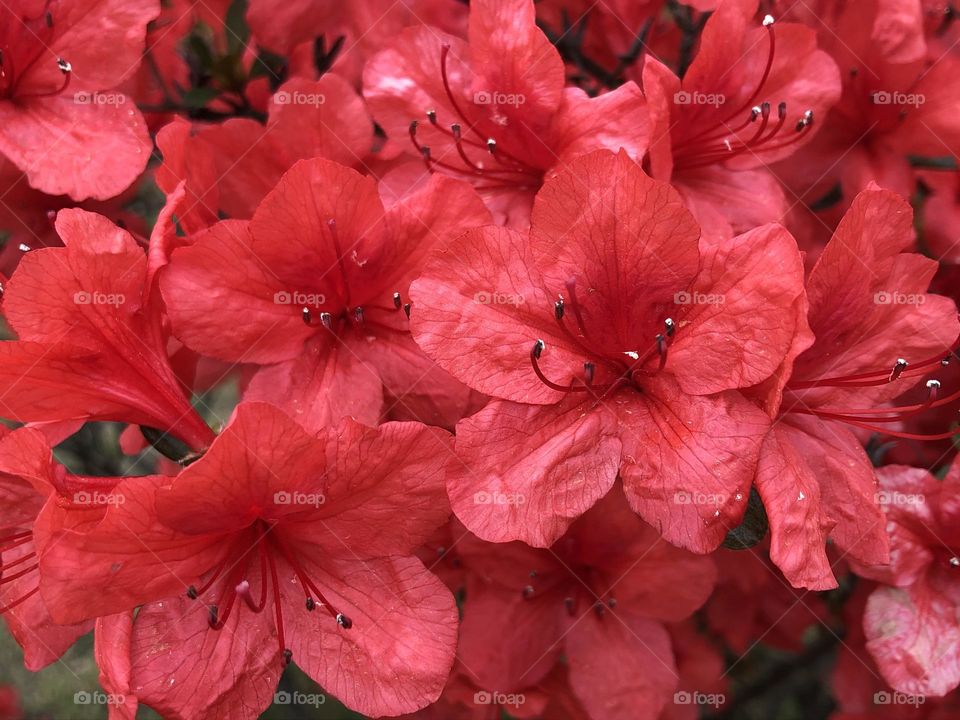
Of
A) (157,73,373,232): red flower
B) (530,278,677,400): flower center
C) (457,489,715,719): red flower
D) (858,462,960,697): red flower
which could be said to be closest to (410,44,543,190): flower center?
(157,73,373,232): red flower

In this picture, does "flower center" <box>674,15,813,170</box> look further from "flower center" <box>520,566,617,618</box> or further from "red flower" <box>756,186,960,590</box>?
"flower center" <box>520,566,617,618</box>

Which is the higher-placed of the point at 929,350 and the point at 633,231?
the point at 633,231

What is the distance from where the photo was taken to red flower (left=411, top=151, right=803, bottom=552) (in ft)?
5.13

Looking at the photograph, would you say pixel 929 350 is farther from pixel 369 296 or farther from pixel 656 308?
pixel 369 296

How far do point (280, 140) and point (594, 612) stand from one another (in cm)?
120

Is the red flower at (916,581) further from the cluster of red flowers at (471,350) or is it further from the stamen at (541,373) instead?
the stamen at (541,373)

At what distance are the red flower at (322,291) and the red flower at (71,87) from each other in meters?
0.39

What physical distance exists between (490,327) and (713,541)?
0.48 metres

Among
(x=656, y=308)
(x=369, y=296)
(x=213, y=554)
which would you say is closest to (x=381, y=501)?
(x=213, y=554)

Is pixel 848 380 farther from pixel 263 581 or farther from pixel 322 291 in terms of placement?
pixel 263 581

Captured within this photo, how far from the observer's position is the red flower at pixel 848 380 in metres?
1.57

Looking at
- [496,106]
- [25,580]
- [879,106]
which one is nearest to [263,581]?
[25,580]

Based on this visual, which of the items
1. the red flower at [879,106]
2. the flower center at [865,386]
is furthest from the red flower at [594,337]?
the red flower at [879,106]

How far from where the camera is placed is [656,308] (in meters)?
1.70
